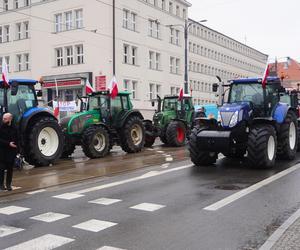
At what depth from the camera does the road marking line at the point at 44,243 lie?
557 centimetres

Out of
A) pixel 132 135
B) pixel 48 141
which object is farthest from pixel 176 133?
pixel 48 141

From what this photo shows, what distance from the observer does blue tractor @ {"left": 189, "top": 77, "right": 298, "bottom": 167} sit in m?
11.4

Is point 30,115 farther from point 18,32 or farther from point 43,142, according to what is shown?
point 18,32

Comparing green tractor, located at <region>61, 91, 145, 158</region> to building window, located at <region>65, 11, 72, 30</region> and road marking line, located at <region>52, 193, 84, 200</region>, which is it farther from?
building window, located at <region>65, 11, 72, 30</region>

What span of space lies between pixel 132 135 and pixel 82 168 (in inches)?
178

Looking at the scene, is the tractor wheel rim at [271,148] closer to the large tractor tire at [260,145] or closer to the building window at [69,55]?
the large tractor tire at [260,145]

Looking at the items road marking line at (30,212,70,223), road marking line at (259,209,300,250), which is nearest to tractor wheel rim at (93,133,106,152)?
road marking line at (30,212,70,223)

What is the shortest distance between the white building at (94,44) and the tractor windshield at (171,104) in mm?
19067

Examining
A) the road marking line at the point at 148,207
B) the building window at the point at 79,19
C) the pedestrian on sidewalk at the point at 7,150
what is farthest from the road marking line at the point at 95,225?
the building window at the point at 79,19

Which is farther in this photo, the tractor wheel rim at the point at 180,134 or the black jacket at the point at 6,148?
the tractor wheel rim at the point at 180,134

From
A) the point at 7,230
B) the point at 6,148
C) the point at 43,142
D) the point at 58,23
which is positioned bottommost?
the point at 7,230

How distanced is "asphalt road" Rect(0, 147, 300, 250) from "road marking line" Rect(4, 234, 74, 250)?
1 cm

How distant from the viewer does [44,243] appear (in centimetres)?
573

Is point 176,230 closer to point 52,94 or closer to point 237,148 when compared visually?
point 237,148
